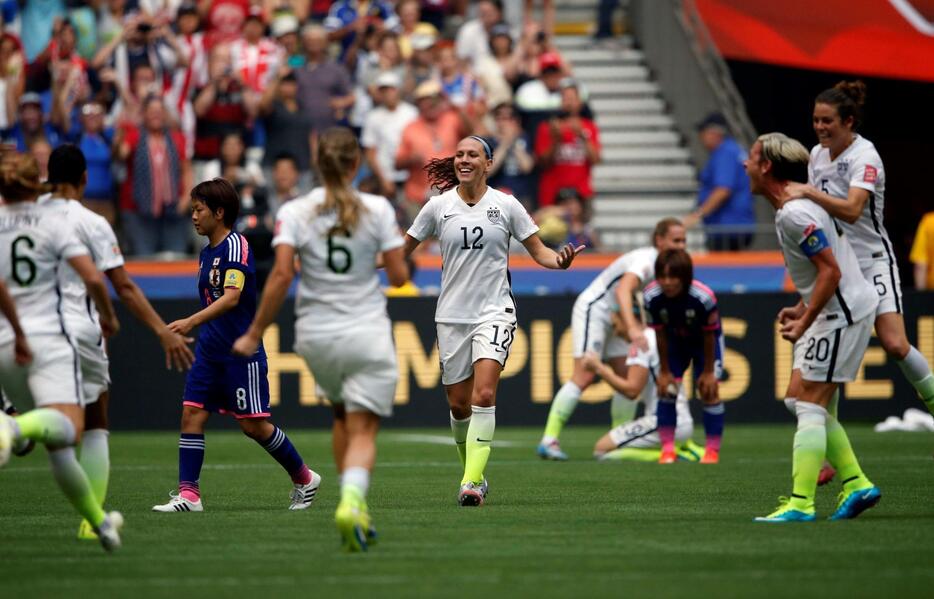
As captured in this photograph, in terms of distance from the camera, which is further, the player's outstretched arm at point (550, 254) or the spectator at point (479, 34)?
the spectator at point (479, 34)

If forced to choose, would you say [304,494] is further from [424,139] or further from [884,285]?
[424,139]

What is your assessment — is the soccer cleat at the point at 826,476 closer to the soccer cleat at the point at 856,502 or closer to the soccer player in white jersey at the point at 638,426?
the soccer cleat at the point at 856,502

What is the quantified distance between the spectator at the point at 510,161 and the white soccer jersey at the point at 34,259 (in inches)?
542

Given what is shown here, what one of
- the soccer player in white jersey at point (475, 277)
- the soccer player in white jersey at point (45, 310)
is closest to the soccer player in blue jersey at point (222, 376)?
the soccer player in white jersey at point (475, 277)

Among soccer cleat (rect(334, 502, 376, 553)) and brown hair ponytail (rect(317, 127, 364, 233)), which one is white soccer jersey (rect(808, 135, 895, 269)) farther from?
soccer cleat (rect(334, 502, 376, 553))

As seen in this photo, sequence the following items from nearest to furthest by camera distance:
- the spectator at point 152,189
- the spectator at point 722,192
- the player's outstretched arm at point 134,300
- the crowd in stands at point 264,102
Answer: the player's outstretched arm at point 134,300, the spectator at point 152,189, the crowd in stands at point 264,102, the spectator at point 722,192

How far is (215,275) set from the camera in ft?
36.1

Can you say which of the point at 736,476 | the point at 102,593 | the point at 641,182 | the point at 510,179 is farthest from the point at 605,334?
the point at 102,593

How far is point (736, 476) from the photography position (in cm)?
1334

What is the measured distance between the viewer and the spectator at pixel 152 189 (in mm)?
21312

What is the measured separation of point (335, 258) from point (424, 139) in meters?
13.5

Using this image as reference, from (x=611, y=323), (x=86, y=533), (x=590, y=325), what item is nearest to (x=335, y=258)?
(x=86, y=533)

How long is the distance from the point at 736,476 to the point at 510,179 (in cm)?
965

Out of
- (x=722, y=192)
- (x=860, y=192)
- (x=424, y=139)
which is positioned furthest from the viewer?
(x=424, y=139)
